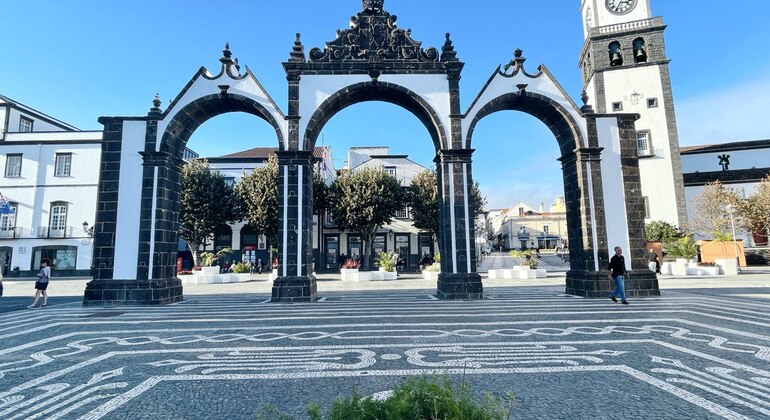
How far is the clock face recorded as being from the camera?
1240 inches

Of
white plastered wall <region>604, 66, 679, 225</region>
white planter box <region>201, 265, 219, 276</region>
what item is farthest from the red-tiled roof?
white plastered wall <region>604, 66, 679, 225</region>

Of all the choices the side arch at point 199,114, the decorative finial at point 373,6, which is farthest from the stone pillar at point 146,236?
the decorative finial at point 373,6

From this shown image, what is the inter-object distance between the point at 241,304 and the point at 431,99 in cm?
964

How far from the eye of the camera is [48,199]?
30.8 m

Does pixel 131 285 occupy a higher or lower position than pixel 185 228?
lower

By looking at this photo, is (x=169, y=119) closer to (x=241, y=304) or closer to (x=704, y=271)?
(x=241, y=304)

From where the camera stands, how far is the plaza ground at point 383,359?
3707 mm

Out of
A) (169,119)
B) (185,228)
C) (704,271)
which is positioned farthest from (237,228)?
(704,271)

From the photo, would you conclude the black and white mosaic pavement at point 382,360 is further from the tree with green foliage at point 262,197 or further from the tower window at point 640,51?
the tower window at point 640,51

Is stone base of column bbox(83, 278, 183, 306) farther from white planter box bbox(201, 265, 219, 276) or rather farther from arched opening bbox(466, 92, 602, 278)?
arched opening bbox(466, 92, 602, 278)

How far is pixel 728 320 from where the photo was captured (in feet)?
Result: 26.1

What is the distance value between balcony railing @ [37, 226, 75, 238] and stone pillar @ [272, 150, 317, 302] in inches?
1145

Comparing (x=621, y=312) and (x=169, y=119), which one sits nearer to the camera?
(x=621, y=312)

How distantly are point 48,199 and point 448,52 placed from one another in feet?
117
